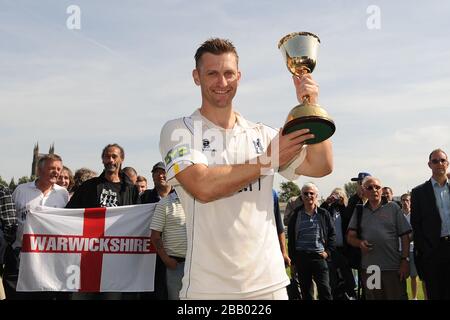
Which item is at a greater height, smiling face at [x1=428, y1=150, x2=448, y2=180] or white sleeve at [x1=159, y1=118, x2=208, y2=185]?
smiling face at [x1=428, y1=150, x2=448, y2=180]

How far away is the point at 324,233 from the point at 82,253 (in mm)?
4652

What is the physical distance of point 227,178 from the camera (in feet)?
9.18

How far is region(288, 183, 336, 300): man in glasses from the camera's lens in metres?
9.81

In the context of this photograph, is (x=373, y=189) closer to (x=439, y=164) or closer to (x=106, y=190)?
(x=439, y=164)

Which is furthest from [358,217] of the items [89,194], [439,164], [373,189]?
Result: [89,194]

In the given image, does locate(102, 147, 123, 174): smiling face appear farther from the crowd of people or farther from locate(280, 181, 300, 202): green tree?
locate(280, 181, 300, 202): green tree

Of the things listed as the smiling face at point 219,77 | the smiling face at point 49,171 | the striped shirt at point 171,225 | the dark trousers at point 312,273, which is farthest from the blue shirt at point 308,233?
the smiling face at point 219,77

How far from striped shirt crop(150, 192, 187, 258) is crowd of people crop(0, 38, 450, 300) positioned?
15 millimetres

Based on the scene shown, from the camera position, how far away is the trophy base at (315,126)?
2875 millimetres

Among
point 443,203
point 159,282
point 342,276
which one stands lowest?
point 159,282

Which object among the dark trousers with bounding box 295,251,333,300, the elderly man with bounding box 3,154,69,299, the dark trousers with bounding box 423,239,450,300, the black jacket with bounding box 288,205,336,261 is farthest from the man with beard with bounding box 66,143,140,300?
the dark trousers with bounding box 423,239,450,300

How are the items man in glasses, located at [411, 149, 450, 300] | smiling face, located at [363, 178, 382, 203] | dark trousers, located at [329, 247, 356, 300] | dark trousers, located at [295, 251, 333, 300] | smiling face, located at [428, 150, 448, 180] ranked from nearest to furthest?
man in glasses, located at [411, 149, 450, 300]
smiling face, located at [428, 150, 448, 180]
smiling face, located at [363, 178, 382, 203]
dark trousers, located at [295, 251, 333, 300]
dark trousers, located at [329, 247, 356, 300]

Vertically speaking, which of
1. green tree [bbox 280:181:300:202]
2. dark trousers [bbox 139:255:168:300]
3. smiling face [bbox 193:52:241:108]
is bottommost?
dark trousers [bbox 139:255:168:300]
